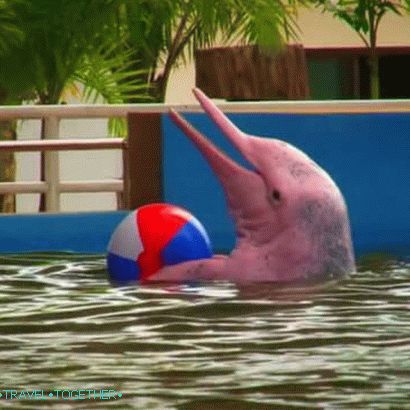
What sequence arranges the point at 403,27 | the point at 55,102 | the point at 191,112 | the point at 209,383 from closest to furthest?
the point at 209,383 < the point at 191,112 < the point at 55,102 < the point at 403,27

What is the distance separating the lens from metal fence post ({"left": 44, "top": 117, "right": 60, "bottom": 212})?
435 inches

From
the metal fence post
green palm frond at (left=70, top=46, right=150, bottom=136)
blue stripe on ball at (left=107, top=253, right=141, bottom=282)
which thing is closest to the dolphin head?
blue stripe on ball at (left=107, top=253, right=141, bottom=282)

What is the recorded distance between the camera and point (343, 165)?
10.8m

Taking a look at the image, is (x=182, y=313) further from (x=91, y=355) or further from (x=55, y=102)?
(x=55, y=102)

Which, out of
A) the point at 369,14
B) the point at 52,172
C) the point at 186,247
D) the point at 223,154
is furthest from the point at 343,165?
the point at 369,14

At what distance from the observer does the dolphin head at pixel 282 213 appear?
29.2ft

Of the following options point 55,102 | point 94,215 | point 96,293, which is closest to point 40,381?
point 96,293

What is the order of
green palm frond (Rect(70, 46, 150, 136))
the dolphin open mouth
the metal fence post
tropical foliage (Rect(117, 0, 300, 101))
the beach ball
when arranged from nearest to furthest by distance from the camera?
the beach ball → the dolphin open mouth → the metal fence post → tropical foliage (Rect(117, 0, 300, 101)) → green palm frond (Rect(70, 46, 150, 136))

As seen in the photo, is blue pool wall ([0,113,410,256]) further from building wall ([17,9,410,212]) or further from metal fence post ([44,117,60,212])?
building wall ([17,9,410,212])

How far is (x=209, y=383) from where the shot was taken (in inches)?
232

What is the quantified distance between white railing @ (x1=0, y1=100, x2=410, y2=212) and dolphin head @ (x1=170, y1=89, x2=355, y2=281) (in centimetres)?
161

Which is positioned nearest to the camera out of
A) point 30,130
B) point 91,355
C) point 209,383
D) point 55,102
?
point 209,383

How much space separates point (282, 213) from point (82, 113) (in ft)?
6.85

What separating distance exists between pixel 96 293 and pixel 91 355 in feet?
6.35
